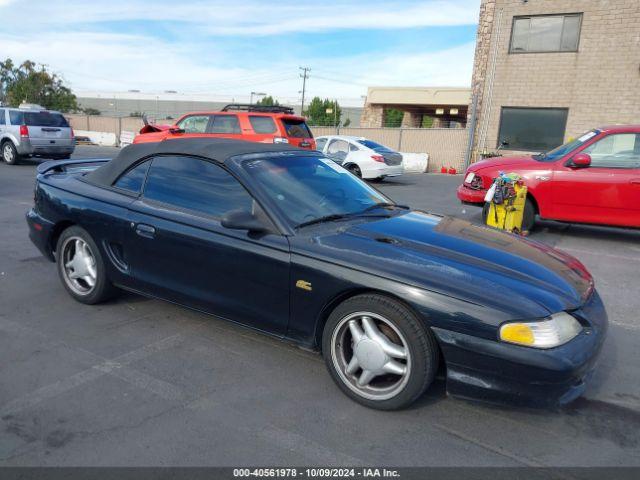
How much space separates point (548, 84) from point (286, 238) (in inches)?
765

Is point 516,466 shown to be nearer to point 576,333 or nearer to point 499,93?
point 576,333

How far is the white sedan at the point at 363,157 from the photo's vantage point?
→ 14.9 m

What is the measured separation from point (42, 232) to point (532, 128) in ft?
63.5

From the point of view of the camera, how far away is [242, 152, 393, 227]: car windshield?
3461 millimetres

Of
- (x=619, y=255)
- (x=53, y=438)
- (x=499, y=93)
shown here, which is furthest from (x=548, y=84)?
(x=53, y=438)

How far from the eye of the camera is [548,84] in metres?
19.5

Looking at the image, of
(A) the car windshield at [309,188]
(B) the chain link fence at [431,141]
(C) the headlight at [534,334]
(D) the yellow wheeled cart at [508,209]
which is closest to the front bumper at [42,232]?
(A) the car windshield at [309,188]

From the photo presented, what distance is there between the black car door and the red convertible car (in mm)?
5768

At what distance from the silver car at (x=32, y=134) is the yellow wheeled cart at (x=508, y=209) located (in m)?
13.8

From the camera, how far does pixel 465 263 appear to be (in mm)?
2975

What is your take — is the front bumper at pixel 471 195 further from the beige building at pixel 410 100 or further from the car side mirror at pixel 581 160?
the beige building at pixel 410 100

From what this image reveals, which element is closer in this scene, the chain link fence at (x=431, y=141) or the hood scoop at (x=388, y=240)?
the hood scoop at (x=388, y=240)

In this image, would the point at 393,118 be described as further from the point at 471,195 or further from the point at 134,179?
the point at 134,179

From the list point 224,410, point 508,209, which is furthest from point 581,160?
point 224,410
